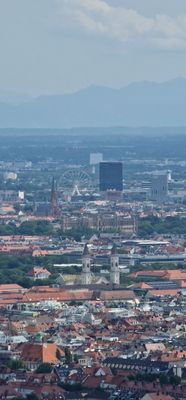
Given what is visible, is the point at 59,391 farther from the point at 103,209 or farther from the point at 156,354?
the point at 103,209

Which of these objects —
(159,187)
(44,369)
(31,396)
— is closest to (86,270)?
(44,369)

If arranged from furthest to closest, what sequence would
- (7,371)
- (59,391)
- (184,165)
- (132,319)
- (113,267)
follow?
(184,165) → (113,267) → (132,319) → (7,371) → (59,391)

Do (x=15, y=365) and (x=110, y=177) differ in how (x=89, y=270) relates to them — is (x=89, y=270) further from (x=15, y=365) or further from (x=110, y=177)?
(x=110, y=177)

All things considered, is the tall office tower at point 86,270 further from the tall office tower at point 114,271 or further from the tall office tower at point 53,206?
the tall office tower at point 53,206

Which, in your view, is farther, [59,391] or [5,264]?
[5,264]

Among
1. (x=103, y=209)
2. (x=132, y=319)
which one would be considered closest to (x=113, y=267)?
(x=132, y=319)

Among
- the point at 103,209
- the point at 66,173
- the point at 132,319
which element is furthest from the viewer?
the point at 66,173
